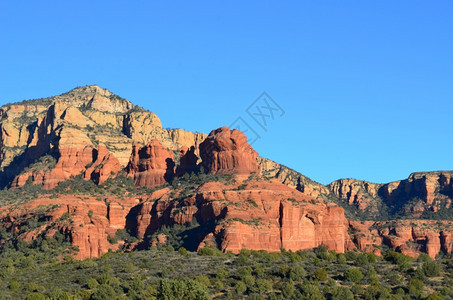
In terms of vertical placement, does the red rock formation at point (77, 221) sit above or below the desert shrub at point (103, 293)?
above

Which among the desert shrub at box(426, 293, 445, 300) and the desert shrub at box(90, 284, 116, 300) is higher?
the desert shrub at box(90, 284, 116, 300)

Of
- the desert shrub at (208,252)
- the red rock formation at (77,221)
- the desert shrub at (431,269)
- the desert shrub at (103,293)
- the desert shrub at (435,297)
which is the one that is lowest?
the desert shrub at (435,297)

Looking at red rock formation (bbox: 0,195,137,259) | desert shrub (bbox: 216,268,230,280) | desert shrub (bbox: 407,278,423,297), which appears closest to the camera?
desert shrub (bbox: 407,278,423,297)

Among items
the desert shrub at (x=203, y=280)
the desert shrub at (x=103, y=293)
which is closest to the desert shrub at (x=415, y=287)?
the desert shrub at (x=203, y=280)

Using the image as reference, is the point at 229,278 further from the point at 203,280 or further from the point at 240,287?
the point at 240,287

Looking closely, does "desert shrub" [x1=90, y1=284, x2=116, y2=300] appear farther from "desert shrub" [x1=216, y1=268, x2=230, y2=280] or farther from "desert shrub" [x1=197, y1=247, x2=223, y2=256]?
"desert shrub" [x1=197, y1=247, x2=223, y2=256]

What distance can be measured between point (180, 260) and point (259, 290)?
89.9ft

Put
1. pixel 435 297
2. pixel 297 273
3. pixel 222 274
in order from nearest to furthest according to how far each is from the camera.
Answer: pixel 435 297, pixel 297 273, pixel 222 274

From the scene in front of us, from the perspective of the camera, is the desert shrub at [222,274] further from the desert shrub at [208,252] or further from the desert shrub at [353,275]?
the desert shrub at [208,252]

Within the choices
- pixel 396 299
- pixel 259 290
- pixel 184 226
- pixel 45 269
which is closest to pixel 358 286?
pixel 396 299

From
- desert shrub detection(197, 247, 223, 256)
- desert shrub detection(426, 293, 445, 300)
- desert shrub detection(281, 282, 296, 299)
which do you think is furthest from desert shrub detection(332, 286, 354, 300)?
desert shrub detection(197, 247, 223, 256)

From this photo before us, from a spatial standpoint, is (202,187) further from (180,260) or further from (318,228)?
(180,260)

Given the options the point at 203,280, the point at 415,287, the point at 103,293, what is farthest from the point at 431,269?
the point at 103,293

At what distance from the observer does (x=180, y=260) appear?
144500 millimetres
